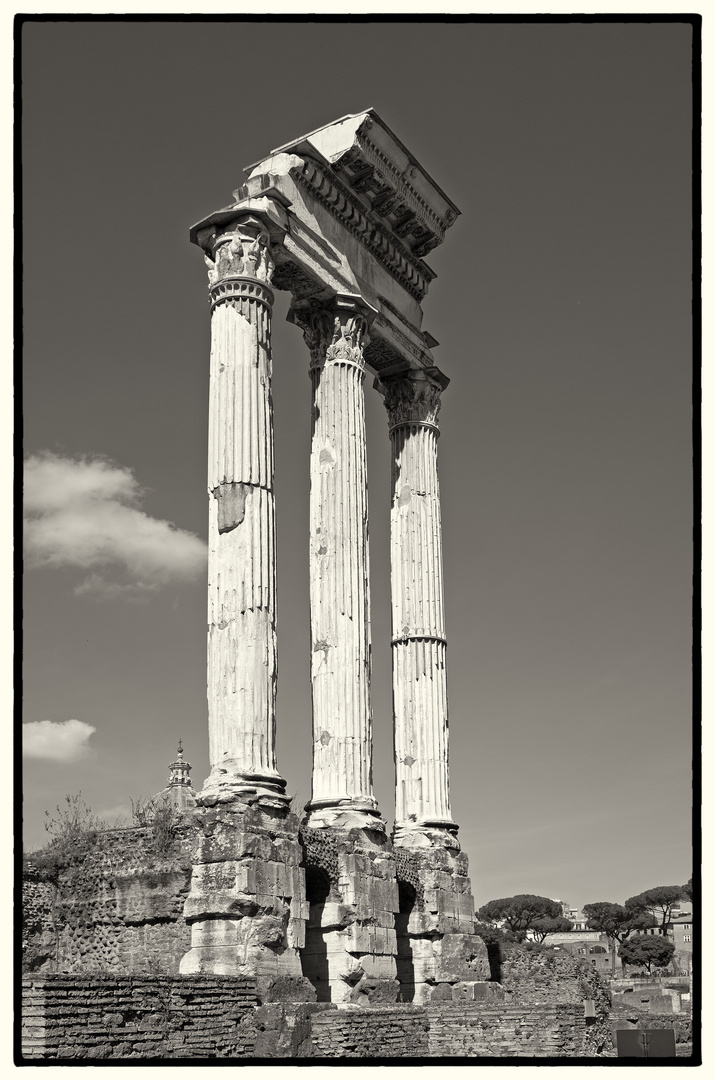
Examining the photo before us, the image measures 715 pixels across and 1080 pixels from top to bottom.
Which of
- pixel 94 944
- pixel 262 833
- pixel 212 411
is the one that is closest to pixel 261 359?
pixel 212 411

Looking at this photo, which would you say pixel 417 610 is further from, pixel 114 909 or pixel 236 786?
pixel 114 909

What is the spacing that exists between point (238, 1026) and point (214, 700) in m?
4.74

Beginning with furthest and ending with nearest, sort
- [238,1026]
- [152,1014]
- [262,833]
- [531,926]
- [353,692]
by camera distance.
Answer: [531,926], [353,692], [262,833], [238,1026], [152,1014]

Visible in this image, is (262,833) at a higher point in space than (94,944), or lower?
higher

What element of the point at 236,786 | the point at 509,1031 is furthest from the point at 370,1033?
the point at 236,786

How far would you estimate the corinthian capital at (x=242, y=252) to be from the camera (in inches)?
768

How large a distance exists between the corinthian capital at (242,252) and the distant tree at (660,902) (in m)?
80.1

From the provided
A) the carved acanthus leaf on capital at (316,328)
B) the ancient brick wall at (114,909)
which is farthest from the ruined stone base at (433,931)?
the carved acanthus leaf on capital at (316,328)

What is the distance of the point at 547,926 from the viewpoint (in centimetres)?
9150

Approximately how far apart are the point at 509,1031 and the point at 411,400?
1268cm

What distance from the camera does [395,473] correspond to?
25.2 m

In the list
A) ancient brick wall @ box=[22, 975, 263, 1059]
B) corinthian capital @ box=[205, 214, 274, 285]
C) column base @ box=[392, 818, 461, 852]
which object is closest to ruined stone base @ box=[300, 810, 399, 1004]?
column base @ box=[392, 818, 461, 852]

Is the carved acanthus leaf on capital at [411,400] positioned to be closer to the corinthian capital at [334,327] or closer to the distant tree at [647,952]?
the corinthian capital at [334,327]

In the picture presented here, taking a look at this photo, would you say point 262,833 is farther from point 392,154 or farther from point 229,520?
point 392,154
